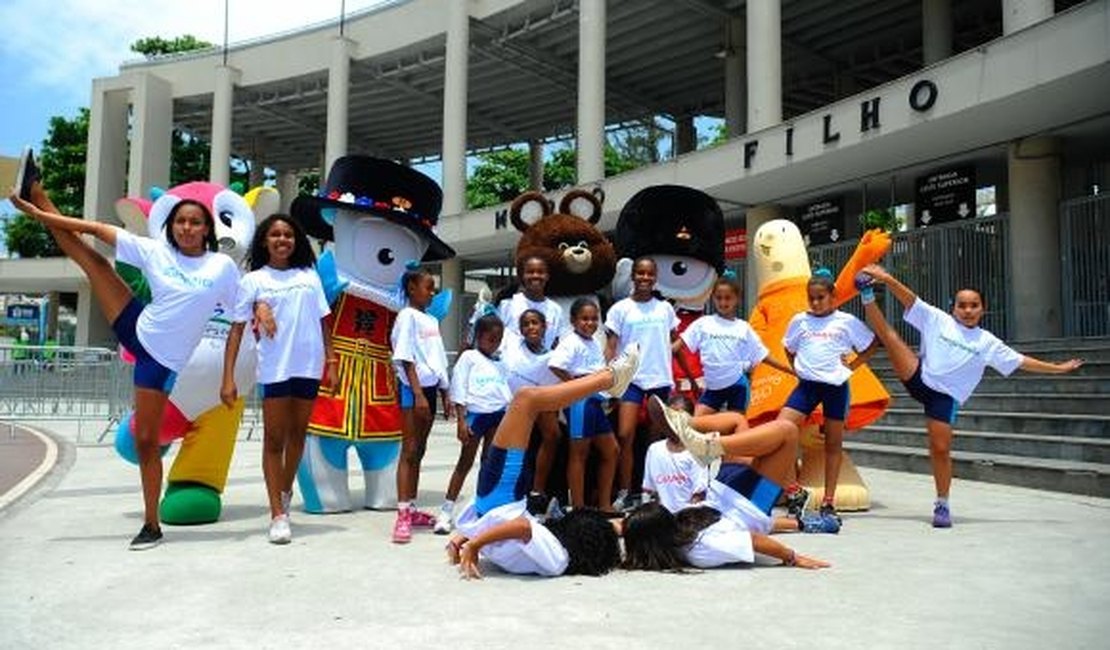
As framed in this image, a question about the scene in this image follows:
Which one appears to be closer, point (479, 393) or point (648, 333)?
point (479, 393)

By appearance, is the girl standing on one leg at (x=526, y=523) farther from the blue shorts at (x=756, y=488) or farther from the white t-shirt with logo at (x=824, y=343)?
the white t-shirt with logo at (x=824, y=343)

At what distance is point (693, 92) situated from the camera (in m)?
24.8

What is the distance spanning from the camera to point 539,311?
19.9ft

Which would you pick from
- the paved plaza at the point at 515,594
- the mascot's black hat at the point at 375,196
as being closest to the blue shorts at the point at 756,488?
the paved plaza at the point at 515,594

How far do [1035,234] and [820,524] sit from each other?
355 inches

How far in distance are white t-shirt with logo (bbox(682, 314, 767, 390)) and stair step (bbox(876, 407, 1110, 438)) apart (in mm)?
3869

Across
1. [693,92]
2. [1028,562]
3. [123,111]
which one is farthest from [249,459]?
[123,111]

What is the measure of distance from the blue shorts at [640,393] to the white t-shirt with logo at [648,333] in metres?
0.02

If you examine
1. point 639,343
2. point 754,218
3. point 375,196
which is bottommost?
point 639,343

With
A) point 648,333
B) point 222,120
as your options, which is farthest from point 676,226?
point 222,120

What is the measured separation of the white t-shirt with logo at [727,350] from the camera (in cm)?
616

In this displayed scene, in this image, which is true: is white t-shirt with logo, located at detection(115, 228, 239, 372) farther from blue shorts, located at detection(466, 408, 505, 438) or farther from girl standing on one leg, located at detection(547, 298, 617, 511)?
girl standing on one leg, located at detection(547, 298, 617, 511)

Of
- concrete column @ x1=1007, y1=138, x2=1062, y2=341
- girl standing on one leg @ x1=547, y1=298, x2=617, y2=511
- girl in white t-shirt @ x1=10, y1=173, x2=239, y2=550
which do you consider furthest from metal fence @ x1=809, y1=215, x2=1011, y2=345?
girl in white t-shirt @ x1=10, y1=173, x2=239, y2=550

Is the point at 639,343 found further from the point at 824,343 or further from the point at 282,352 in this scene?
the point at 282,352
